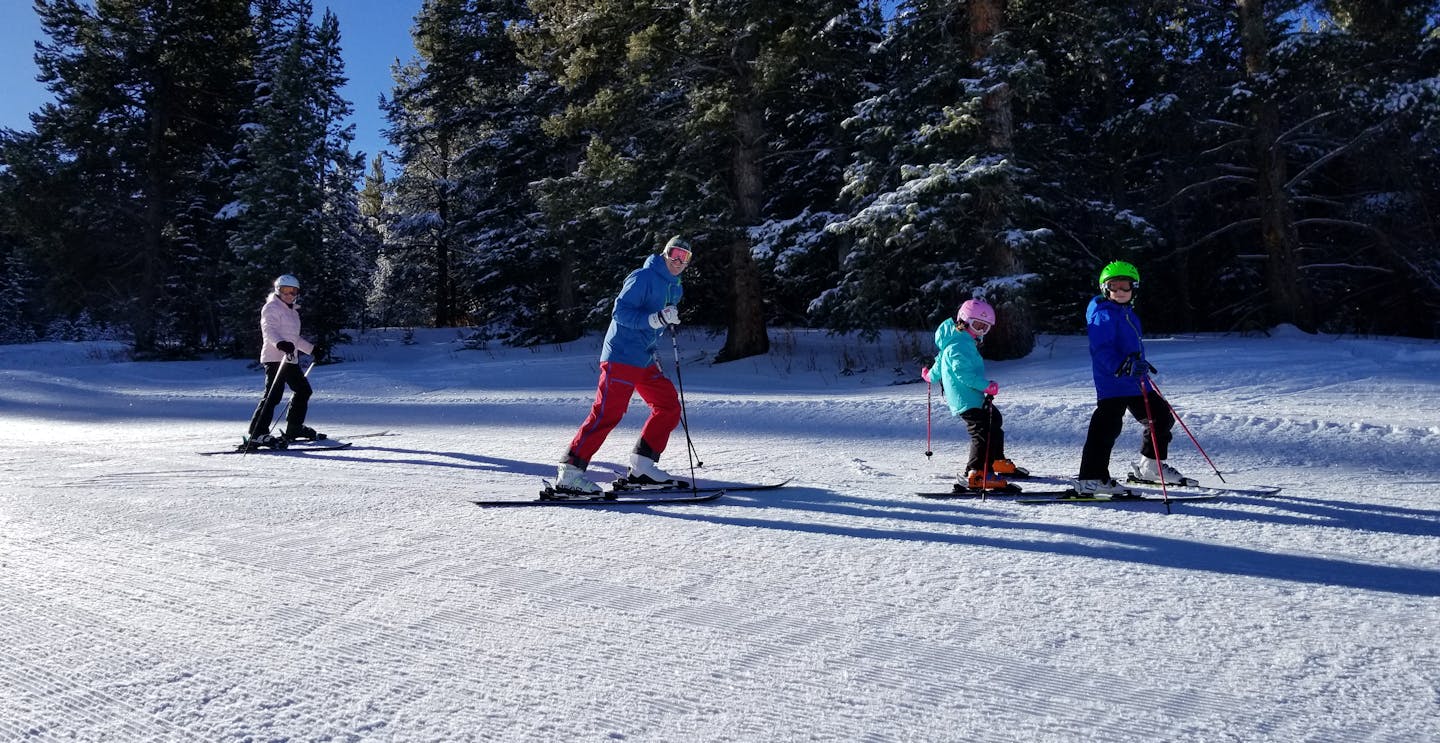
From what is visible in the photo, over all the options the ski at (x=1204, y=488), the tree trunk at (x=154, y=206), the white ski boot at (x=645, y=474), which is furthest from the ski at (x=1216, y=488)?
the tree trunk at (x=154, y=206)

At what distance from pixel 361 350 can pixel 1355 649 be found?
27.6 meters

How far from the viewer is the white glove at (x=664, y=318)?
Answer: 20.5 ft

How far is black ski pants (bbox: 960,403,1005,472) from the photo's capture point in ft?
20.9

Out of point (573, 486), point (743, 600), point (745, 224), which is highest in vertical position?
point (745, 224)

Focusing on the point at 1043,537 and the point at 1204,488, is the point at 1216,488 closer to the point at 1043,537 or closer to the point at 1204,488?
the point at 1204,488

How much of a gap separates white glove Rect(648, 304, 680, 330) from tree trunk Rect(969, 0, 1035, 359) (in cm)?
823

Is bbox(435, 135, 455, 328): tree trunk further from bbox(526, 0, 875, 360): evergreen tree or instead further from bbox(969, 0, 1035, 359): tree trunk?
bbox(969, 0, 1035, 359): tree trunk

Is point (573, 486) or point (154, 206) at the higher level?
point (154, 206)

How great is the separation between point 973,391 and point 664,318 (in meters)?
2.36

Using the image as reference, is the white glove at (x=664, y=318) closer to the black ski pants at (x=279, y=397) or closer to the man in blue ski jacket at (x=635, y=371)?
the man in blue ski jacket at (x=635, y=371)

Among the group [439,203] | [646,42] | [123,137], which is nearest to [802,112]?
[646,42]

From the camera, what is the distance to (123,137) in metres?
28.3

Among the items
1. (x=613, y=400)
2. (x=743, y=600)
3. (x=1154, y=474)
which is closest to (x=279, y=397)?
(x=613, y=400)

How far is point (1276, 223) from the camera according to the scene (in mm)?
18031
